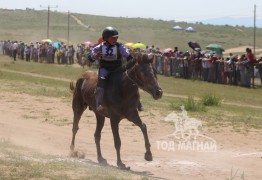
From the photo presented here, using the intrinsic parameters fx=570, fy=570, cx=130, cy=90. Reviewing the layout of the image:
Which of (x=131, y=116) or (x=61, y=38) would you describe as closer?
(x=131, y=116)

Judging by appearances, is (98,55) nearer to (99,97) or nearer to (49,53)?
(99,97)

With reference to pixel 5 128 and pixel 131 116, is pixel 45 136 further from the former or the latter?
pixel 131 116

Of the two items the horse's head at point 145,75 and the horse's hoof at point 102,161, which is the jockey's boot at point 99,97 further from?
the horse's hoof at point 102,161

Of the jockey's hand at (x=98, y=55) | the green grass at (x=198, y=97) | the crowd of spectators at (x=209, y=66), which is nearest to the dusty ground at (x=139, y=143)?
the green grass at (x=198, y=97)

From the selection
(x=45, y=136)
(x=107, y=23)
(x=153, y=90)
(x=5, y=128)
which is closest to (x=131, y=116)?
(x=153, y=90)

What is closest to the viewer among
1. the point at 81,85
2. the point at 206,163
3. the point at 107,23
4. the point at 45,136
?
the point at 206,163

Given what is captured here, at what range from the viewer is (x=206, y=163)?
420 inches

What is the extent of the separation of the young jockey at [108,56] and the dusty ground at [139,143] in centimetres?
151

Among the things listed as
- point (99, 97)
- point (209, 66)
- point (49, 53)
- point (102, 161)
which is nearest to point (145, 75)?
point (99, 97)

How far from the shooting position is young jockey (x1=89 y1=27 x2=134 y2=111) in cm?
1005

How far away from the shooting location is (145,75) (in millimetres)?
9398

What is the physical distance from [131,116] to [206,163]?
187cm

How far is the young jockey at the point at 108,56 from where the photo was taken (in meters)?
10.0

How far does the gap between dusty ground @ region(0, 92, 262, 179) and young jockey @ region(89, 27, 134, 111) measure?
151 centimetres
